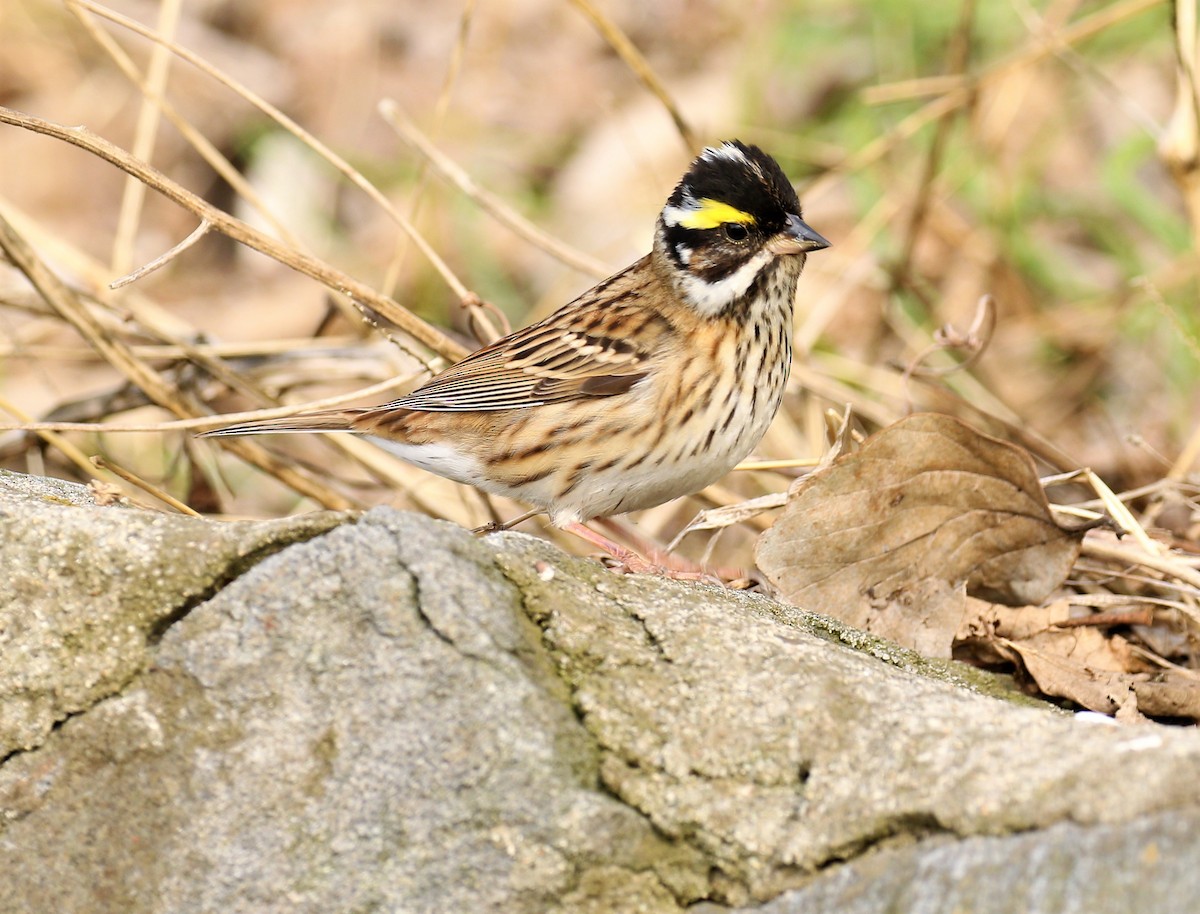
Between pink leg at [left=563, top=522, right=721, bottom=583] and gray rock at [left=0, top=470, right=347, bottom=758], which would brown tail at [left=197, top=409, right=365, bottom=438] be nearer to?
pink leg at [left=563, top=522, right=721, bottom=583]

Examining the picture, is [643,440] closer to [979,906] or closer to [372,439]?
[372,439]

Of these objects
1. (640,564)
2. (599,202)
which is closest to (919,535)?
(640,564)

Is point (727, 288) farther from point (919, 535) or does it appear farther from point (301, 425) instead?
point (301, 425)

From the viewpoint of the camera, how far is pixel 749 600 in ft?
10.3

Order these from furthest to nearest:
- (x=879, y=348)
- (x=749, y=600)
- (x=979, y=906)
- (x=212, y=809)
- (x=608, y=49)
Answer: (x=608, y=49) < (x=879, y=348) < (x=749, y=600) < (x=212, y=809) < (x=979, y=906)

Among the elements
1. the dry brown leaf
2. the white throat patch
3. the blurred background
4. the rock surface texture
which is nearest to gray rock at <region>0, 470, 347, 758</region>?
the rock surface texture

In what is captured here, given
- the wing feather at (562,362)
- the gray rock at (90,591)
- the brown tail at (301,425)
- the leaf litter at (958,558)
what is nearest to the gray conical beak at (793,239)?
the wing feather at (562,362)

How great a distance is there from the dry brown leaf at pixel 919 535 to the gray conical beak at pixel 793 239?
81cm

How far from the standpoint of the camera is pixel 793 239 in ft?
13.6

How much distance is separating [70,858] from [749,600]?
4.58 feet

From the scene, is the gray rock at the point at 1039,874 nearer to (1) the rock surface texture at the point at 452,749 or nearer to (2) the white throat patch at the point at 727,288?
(1) the rock surface texture at the point at 452,749

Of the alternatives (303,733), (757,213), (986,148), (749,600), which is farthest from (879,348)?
(303,733)

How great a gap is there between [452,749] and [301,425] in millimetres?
2248

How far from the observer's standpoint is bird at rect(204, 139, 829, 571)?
4.06 m
